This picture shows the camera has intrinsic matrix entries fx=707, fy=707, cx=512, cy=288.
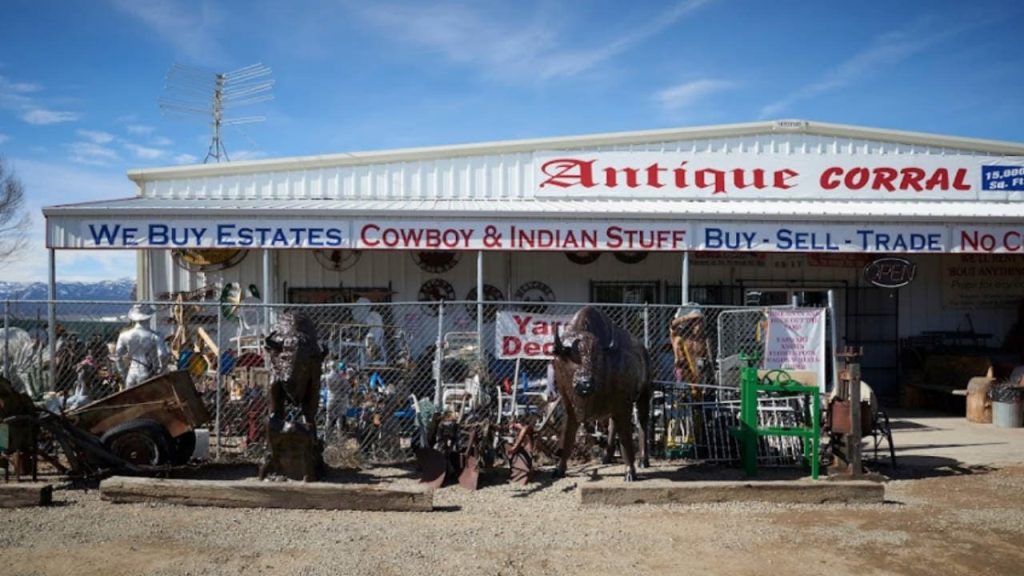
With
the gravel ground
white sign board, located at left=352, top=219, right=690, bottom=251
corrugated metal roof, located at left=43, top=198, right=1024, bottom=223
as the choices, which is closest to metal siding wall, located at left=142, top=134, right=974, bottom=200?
corrugated metal roof, located at left=43, top=198, right=1024, bottom=223

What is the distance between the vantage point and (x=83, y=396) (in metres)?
9.05

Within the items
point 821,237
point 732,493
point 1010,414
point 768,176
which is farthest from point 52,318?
point 1010,414

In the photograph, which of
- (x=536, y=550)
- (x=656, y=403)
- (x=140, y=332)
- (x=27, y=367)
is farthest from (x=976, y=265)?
(x=27, y=367)

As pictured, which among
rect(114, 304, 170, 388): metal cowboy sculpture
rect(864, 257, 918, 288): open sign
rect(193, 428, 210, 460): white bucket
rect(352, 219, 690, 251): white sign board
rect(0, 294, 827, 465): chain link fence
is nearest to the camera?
rect(193, 428, 210, 460): white bucket

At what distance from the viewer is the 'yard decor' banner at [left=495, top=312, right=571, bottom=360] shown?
9562 millimetres

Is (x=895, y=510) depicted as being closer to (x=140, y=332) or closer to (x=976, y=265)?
(x=140, y=332)

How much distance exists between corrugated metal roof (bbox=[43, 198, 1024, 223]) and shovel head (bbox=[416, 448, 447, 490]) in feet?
18.3

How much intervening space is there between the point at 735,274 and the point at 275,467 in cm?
1079

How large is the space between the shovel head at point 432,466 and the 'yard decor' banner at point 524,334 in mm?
2115

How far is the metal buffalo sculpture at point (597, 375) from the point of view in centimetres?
707

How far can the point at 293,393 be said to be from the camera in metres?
7.31

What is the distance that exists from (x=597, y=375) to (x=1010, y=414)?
8.80 m

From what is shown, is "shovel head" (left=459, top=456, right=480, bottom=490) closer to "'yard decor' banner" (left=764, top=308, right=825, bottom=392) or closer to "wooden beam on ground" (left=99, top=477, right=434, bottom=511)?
"wooden beam on ground" (left=99, top=477, right=434, bottom=511)

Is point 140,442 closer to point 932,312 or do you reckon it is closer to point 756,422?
point 756,422
